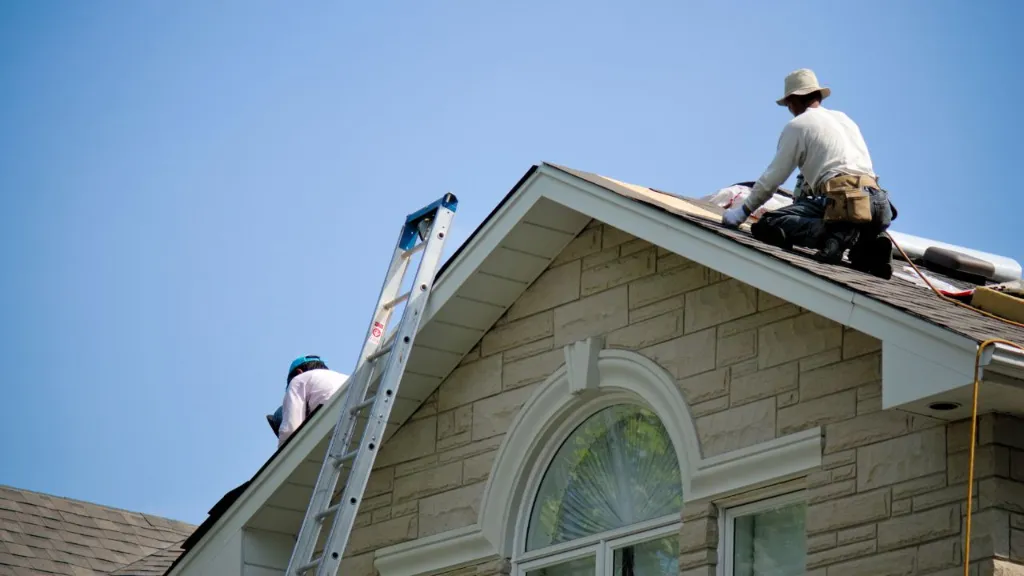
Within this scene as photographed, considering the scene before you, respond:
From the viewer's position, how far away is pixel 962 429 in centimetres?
727

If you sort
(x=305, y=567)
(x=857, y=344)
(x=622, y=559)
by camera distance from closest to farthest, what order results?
(x=857, y=344)
(x=622, y=559)
(x=305, y=567)

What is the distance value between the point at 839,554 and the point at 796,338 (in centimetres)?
120

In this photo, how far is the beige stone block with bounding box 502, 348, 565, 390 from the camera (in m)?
9.77

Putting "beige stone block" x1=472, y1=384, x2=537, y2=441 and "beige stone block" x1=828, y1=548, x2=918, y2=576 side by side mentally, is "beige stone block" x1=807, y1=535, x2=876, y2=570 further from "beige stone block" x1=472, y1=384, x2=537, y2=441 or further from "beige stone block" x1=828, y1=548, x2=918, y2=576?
"beige stone block" x1=472, y1=384, x2=537, y2=441

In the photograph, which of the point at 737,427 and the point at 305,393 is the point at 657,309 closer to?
the point at 737,427

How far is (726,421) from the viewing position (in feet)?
27.8

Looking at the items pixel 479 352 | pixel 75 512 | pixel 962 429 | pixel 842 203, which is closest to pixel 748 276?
pixel 842 203

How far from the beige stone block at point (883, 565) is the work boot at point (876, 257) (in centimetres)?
159

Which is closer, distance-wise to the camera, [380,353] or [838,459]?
[838,459]

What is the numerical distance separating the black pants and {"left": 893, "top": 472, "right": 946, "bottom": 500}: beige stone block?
143 centimetres

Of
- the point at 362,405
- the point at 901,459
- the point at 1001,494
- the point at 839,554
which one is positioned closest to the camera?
the point at 1001,494

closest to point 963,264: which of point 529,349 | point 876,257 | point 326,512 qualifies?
point 876,257

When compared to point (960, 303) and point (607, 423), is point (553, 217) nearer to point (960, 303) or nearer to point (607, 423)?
point (607, 423)

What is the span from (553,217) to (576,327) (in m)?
0.69
